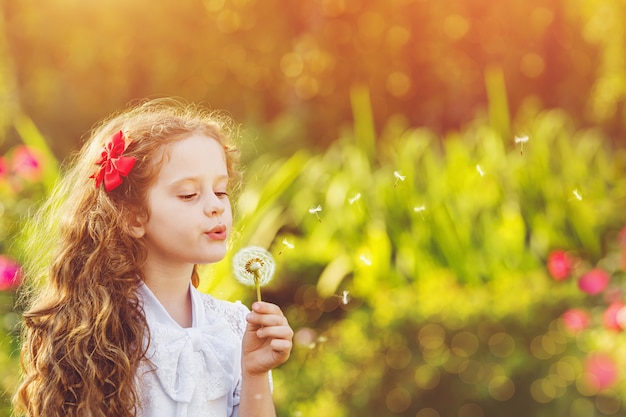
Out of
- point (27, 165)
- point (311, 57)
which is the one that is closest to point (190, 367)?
point (27, 165)

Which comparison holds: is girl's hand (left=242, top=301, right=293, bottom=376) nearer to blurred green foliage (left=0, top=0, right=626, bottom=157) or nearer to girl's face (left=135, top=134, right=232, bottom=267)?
girl's face (left=135, top=134, right=232, bottom=267)

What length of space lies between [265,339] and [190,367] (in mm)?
183

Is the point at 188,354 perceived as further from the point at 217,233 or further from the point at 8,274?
the point at 8,274

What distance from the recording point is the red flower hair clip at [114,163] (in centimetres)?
208

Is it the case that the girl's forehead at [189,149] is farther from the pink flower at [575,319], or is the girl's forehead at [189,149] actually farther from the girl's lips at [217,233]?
the pink flower at [575,319]

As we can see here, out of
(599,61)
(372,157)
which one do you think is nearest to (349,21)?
(599,61)

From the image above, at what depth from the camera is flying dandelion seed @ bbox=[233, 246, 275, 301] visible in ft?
6.69

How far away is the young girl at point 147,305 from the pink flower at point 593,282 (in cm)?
268

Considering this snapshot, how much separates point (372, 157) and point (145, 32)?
534 cm

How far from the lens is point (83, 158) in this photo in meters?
2.37

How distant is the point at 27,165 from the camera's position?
4418mm

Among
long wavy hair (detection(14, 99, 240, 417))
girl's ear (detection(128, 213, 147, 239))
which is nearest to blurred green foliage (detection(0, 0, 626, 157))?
long wavy hair (detection(14, 99, 240, 417))

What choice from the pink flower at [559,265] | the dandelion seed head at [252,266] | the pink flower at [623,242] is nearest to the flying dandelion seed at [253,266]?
the dandelion seed head at [252,266]

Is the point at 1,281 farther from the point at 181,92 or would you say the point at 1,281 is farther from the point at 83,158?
the point at 181,92
